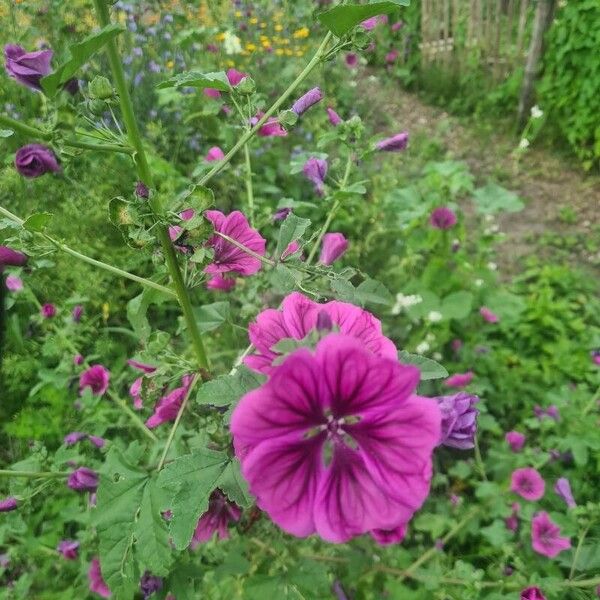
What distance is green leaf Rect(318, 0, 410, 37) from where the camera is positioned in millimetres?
707

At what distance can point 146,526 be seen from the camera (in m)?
0.90

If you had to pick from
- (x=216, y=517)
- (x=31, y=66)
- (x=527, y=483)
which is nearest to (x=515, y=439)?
(x=527, y=483)

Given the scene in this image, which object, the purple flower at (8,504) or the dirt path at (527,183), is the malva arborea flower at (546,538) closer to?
the purple flower at (8,504)

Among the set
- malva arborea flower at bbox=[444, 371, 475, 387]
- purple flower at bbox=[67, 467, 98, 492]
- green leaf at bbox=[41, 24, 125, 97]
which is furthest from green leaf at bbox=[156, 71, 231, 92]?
malva arborea flower at bbox=[444, 371, 475, 387]

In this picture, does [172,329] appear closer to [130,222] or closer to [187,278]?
[187,278]

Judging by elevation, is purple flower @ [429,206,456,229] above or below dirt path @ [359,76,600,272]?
above

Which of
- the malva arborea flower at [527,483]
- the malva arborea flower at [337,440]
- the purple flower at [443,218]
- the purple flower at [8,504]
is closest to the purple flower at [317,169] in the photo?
the malva arborea flower at [337,440]

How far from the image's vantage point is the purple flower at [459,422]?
0.80 meters

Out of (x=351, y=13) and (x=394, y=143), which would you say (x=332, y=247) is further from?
(x=351, y=13)

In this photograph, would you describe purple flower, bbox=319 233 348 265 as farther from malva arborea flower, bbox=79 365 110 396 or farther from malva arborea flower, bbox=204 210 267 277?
malva arborea flower, bbox=79 365 110 396

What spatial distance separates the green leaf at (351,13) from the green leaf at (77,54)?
27 centimetres

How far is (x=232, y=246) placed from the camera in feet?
3.21

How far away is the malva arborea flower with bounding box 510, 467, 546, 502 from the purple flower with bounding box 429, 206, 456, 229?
0.98 m

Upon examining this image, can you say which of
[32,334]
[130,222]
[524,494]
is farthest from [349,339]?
[32,334]
